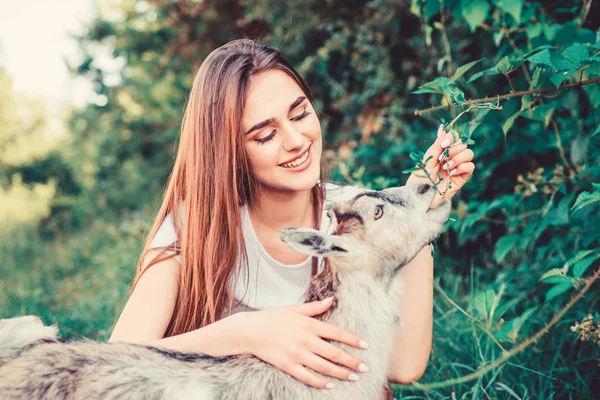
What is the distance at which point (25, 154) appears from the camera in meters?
12.8

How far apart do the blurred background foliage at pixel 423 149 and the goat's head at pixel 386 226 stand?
389mm

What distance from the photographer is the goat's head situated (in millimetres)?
2473

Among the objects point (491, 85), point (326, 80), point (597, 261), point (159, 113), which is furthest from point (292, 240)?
point (159, 113)

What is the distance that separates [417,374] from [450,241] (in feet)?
7.95

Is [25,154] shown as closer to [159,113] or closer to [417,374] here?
[159,113]

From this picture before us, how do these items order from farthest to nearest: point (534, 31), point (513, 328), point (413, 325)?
point (534, 31) → point (413, 325) → point (513, 328)

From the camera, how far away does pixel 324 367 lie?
2.29 meters

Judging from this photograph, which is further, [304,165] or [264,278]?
[264,278]

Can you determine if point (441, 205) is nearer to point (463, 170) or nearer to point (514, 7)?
point (463, 170)

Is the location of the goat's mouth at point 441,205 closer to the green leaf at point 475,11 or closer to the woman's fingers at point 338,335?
the woman's fingers at point 338,335

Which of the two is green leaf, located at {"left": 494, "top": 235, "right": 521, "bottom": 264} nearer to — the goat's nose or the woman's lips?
the goat's nose

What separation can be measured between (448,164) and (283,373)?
1189mm

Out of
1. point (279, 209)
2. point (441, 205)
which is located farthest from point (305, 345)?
point (279, 209)

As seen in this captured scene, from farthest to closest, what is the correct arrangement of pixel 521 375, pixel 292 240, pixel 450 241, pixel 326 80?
pixel 326 80, pixel 450 241, pixel 521 375, pixel 292 240
